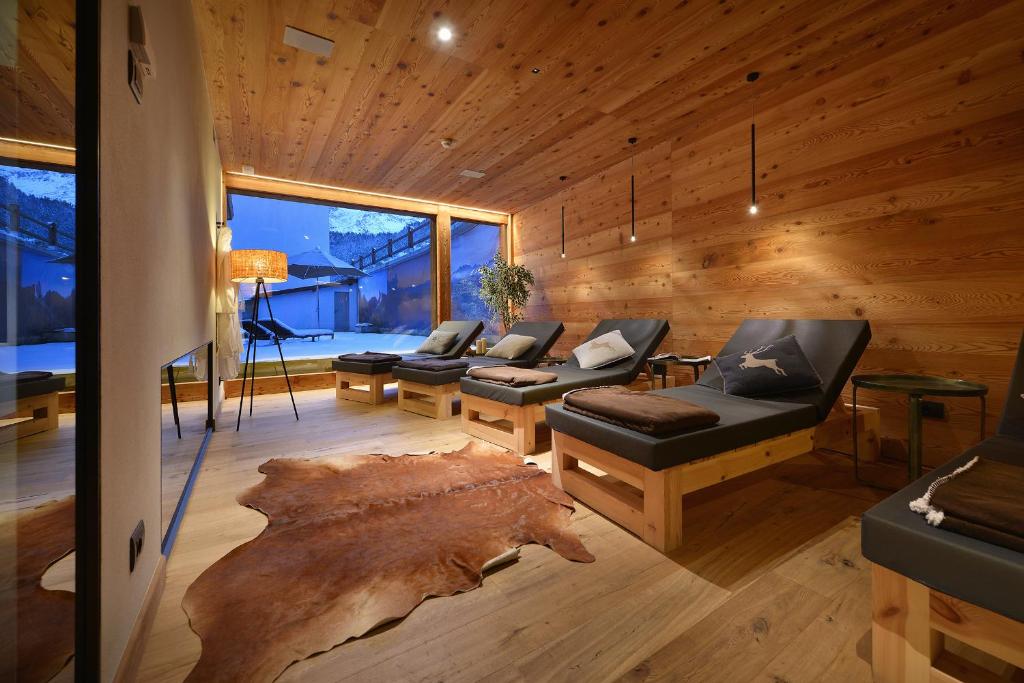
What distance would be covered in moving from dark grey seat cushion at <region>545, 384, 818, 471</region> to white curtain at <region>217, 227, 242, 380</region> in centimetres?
305

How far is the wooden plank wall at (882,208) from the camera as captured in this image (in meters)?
2.24

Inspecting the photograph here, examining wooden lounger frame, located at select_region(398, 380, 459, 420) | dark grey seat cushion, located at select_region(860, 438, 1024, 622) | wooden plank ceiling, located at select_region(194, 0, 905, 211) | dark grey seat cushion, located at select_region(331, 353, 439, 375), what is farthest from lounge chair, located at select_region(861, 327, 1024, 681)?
dark grey seat cushion, located at select_region(331, 353, 439, 375)

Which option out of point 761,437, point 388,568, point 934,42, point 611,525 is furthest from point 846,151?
point 388,568

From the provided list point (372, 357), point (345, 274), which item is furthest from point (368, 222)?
point (372, 357)

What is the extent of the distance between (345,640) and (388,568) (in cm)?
31

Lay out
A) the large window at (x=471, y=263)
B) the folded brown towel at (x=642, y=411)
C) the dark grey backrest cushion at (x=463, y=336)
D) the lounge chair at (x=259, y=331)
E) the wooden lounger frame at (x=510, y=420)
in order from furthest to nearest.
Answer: the large window at (x=471, y=263), the dark grey backrest cushion at (x=463, y=336), the lounge chair at (x=259, y=331), the wooden lounger frame at (x=510, y=420), the folded brown towel at (x=642, y=411)

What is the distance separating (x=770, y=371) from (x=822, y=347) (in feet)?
1.29

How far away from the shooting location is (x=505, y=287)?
568 centimetres

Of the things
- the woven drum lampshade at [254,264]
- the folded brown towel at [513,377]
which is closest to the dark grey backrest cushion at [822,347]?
the folded brown towel at [513,377]

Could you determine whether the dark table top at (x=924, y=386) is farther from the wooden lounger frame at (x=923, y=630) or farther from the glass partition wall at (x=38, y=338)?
the glass partition wall at (x=38, y=338)

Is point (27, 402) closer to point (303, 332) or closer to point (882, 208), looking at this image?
point (882, 208)

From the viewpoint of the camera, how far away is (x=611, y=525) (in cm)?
185

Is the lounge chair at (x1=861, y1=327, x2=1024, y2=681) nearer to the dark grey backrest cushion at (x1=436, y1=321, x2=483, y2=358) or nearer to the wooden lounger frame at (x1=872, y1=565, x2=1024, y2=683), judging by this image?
the wooden lounger frame at (x1=872, y1=565, x2=1024, y2=683)

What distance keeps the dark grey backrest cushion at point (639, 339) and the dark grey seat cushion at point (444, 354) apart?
4.36 ft
